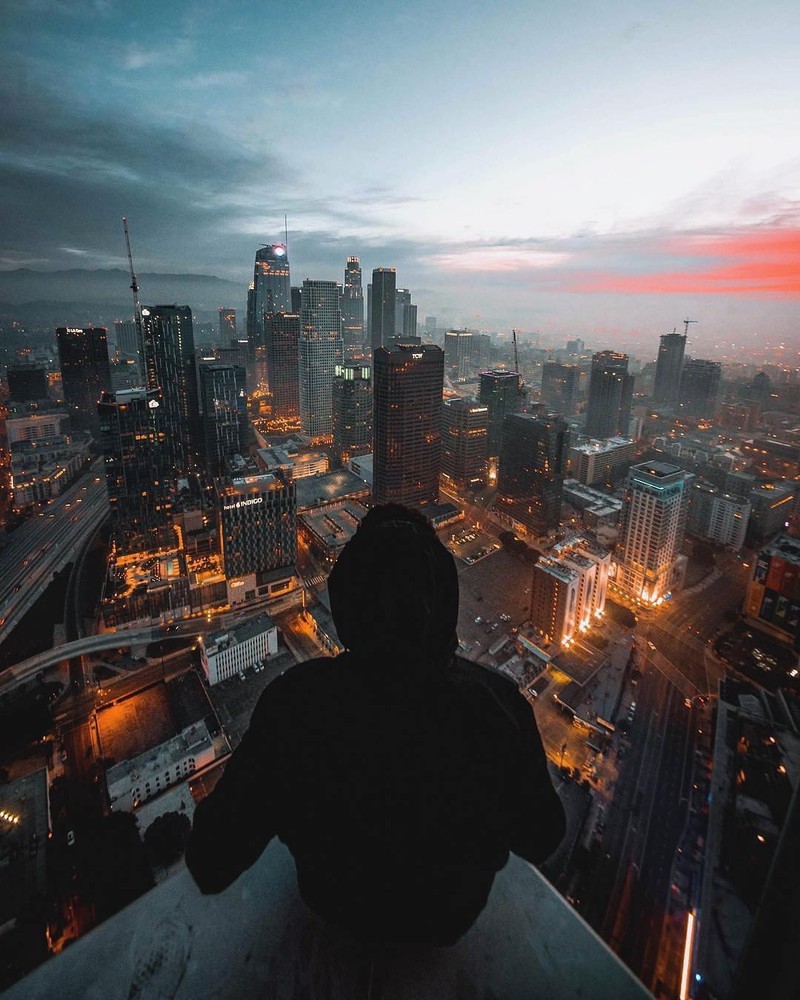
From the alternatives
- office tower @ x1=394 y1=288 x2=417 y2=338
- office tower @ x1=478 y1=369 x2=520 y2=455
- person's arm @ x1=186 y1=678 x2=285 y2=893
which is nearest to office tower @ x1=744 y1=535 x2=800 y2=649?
office tower @ x1=478 y1=369 x2=520 y2=455

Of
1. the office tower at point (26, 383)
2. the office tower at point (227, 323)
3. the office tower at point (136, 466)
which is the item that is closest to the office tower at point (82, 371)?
the office tower at point (26, 383)

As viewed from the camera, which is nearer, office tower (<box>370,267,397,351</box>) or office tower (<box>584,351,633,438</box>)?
office tower (<box>584,351,633,438</box>)

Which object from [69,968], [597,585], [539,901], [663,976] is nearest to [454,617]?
[539,901]

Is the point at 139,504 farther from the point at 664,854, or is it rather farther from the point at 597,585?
the point at 664,854

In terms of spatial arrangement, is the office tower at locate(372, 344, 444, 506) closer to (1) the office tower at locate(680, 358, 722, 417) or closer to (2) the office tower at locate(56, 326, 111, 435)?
(2) the office tower at locate(56, 326, 111, 435)

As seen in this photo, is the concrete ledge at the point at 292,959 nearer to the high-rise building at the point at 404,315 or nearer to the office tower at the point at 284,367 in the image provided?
the office tower at the point at 284,367

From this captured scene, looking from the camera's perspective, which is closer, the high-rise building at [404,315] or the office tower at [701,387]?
the office tower at [701,387]
